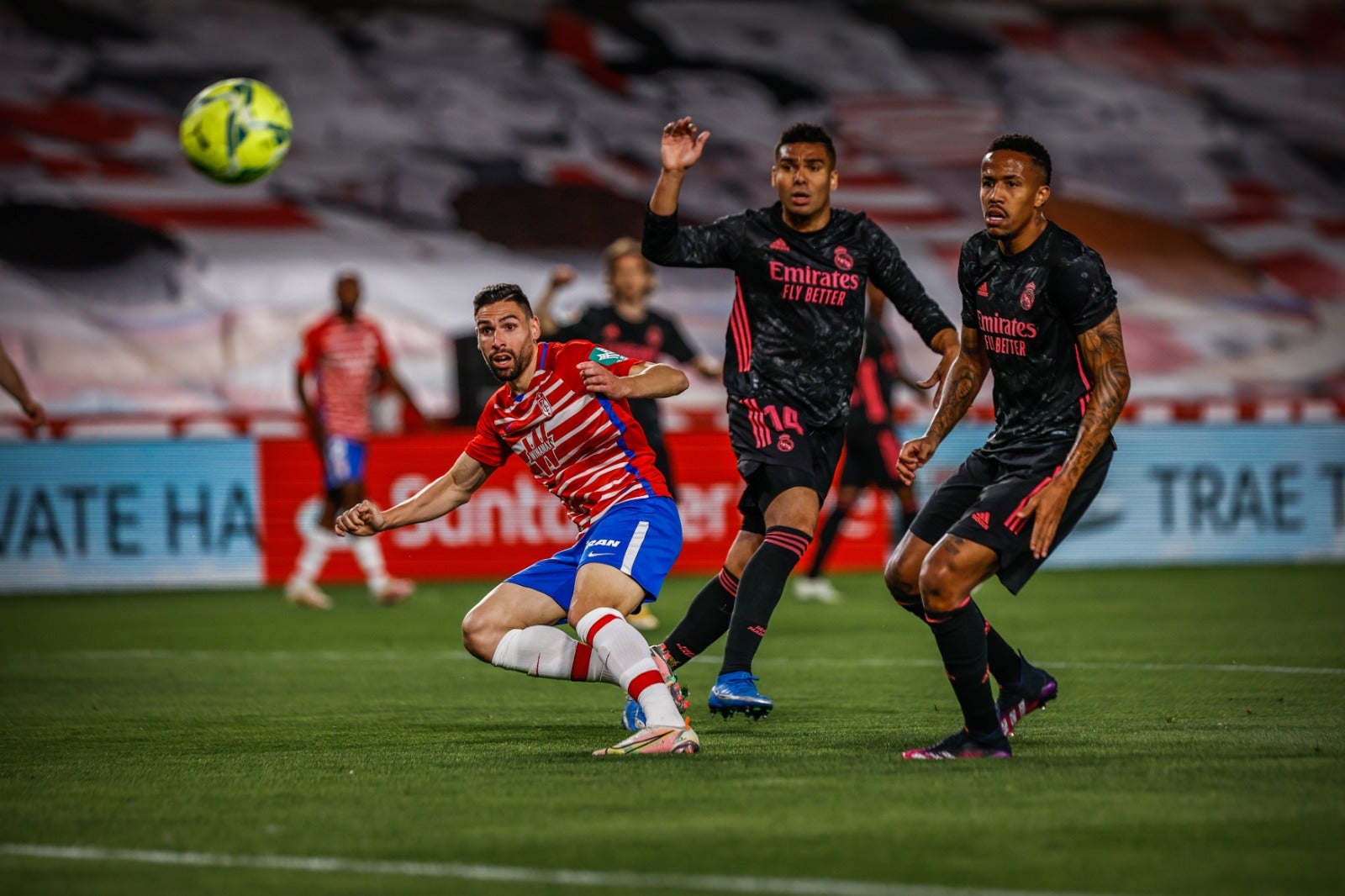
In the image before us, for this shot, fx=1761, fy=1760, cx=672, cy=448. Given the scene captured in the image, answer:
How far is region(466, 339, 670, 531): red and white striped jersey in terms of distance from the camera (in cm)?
636

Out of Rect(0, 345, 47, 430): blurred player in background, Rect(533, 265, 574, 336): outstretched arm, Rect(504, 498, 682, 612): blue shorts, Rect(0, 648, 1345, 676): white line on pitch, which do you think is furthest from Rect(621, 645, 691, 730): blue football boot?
Rect(533, 265, 574, 336): outstretched arm

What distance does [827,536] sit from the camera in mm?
12609

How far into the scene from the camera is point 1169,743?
19.4 ft

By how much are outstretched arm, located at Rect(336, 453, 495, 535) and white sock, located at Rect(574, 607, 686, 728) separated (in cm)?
77

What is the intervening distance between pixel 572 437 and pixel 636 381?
547 mm

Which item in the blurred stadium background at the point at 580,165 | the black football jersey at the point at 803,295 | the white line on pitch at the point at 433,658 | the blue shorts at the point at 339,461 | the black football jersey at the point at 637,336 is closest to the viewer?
the black football jersey at the point at 803,295

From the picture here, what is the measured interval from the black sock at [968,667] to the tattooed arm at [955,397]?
0.57m

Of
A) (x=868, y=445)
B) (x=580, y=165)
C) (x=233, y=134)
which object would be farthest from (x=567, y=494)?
(x=580, y=165)

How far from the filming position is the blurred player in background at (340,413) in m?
12.7

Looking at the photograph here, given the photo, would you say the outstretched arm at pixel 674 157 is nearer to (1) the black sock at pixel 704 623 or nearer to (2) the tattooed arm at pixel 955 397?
(2) the tattooed arm at pixel 955 397

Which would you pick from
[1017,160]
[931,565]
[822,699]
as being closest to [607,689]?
[822,699]

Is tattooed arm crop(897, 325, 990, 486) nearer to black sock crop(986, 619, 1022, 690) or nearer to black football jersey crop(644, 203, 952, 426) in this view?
black sock crop(986, 619, 1022, 690)

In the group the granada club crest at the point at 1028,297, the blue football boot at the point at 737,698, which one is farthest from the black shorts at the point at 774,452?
the granada club crest at the point at 1028,297

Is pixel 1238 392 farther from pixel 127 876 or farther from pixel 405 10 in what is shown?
pixel 127 876
